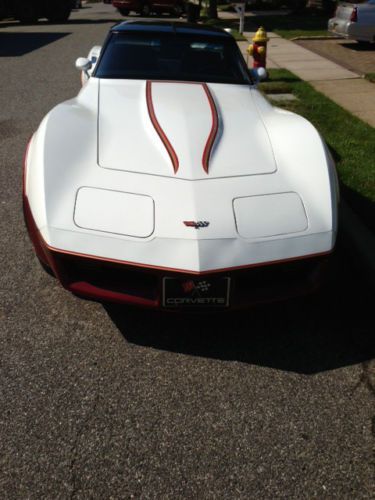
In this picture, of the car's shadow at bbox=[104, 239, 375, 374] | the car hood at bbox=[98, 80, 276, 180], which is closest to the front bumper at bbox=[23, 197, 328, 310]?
the car's shadow at bbox=[104, 239, 375, 374]

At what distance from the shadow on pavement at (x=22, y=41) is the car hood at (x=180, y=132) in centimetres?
975

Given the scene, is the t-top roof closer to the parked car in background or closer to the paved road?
the paved road

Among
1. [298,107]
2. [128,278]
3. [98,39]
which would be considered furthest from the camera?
[98,39]

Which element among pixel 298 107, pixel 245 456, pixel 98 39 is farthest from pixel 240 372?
pixel 98 39

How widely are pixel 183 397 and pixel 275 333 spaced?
0.68 m

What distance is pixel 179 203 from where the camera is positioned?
2.30 metres

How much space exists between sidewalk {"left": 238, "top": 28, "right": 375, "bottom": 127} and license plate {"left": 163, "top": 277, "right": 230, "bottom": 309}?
14.6 ft

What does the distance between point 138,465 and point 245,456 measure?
42 cm

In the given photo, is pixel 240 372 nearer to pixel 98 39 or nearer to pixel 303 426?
pixel 303 426

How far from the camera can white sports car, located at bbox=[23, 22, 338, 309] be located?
7.07ft

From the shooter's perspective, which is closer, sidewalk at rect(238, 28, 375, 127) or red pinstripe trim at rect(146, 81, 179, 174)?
red pinstripe trim at rect(146, 81, 179, 174)

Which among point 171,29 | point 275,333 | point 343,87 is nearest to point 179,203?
point 275,333

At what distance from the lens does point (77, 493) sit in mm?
1746

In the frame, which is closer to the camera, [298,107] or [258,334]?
[258,334]
